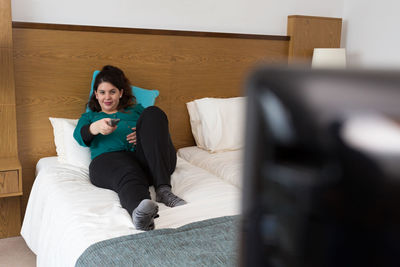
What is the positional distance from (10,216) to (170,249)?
1.60 m

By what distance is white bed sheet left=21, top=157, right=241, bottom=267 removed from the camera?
160 cm

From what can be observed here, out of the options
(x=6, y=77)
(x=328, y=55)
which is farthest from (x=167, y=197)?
(x=328, y=55)

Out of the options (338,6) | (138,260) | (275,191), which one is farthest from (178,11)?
(275,191)

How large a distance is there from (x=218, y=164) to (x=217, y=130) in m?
0.38

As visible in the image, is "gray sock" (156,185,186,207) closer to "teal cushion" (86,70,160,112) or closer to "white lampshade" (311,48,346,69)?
"teal cushion" (86,70,160,112)

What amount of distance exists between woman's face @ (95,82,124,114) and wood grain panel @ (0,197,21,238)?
811 mm

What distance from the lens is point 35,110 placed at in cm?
258

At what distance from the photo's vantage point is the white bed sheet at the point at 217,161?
2404mm

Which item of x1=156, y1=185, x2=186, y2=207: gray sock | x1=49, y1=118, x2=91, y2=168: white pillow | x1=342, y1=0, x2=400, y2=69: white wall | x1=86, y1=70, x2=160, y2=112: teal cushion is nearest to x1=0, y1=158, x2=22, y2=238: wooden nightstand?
x1=49, y1=118, x2=91, y2=168: white pillow

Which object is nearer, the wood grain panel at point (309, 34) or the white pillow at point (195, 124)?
the white pillow at point (195, 124)

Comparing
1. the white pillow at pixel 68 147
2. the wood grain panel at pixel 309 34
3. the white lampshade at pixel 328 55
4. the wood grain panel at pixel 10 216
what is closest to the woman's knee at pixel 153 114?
the white pillow at pixel 68 147

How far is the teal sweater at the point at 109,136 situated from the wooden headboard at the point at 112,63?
1.19 ft

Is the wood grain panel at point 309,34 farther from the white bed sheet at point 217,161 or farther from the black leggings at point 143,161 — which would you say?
the black leggings at point 143,161

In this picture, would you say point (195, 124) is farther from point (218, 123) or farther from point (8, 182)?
point (8, 182)
